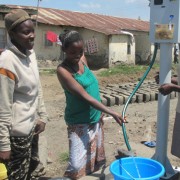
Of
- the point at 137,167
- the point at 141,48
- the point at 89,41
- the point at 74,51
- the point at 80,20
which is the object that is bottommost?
the point at 137,167

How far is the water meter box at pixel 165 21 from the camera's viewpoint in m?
2.75

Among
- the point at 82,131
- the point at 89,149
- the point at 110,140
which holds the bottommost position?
the point at 110,140

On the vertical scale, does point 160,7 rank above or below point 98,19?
below

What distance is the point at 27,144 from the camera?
93.7 inches

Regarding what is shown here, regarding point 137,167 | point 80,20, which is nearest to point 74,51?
point 137,167

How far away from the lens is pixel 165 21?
281 centimetres

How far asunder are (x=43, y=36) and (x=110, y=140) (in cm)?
1133

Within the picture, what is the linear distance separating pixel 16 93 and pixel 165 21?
148 cm

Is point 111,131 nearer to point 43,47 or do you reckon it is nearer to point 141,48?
point 43,47

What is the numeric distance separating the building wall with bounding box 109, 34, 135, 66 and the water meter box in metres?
12.9

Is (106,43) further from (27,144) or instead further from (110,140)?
(27,144)

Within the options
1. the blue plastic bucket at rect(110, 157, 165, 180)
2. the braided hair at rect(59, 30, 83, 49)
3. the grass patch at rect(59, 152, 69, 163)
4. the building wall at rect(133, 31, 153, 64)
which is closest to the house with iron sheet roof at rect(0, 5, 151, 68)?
the building wall at rect(133, 31, 153, 64)

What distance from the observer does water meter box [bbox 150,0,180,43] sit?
275cm

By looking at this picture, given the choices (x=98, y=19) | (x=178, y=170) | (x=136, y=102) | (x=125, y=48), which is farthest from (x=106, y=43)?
(x=178, y=170)
